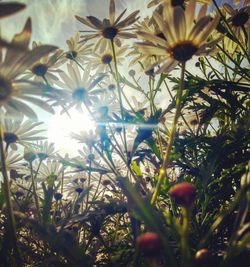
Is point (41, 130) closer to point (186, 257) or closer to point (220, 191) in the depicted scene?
point (220, 191)

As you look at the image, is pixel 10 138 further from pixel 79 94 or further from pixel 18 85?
pixel 18 85

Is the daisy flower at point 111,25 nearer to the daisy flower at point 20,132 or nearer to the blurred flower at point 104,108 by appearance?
the blurred flower at point 104,108

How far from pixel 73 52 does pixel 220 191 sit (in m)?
1.66

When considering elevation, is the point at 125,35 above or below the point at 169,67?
above

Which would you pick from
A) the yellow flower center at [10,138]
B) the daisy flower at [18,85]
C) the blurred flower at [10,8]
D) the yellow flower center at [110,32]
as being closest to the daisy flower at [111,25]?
the yellow flower center at [110,32]

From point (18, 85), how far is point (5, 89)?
0.13ft

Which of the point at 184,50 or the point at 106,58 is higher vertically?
the point at 106,58

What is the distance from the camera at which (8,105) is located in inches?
41.4

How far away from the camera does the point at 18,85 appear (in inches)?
39.7

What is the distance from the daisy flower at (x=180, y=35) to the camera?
3.97 feet

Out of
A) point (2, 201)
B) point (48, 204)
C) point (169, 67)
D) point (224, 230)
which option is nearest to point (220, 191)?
point (224, 230)

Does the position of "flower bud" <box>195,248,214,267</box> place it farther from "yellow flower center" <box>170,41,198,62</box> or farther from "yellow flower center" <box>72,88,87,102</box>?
"yellow flower center" <box>72,88,87,102</box>

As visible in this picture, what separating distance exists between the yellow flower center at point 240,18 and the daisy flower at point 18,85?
1382 millimetres

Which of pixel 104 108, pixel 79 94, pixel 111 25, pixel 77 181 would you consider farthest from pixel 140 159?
pixel 77 181
